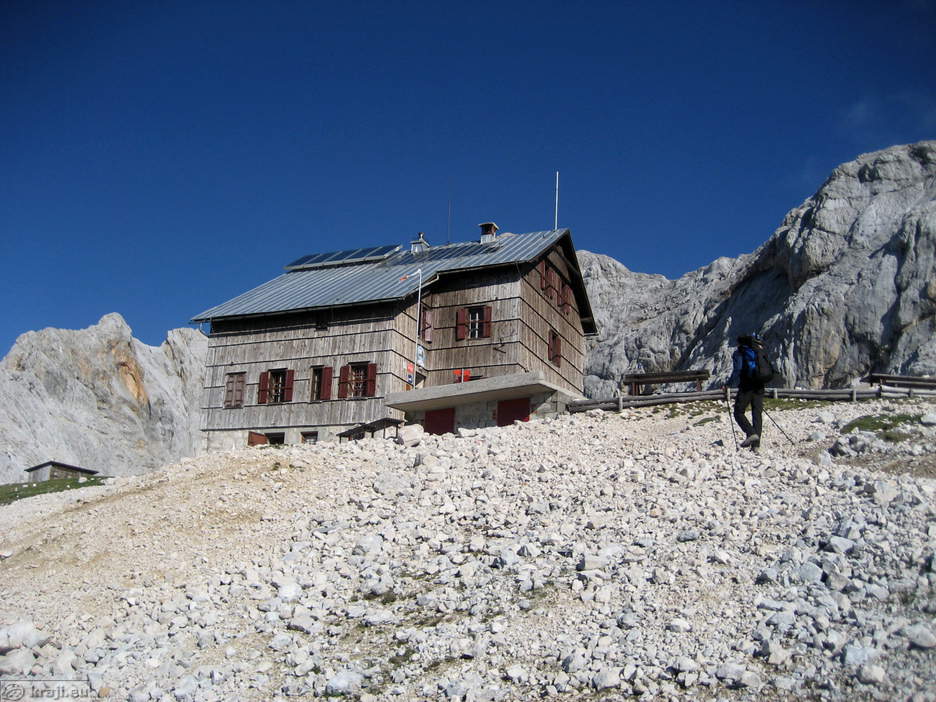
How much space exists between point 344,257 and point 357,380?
10.2m

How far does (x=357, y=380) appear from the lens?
35.0 metres

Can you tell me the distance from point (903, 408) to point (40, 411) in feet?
247

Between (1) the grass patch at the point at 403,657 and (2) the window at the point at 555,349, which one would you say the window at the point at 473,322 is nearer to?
(2) the window at the point at 555,349

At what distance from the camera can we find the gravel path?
10562 mm

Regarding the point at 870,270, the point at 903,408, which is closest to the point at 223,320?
the point at 903,408

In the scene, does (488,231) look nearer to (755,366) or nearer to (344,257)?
(344,257)

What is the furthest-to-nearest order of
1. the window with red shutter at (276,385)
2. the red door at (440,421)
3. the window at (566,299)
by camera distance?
the window at (566,299) → the window with red shutter at (276,385) → the red door at (440,421)

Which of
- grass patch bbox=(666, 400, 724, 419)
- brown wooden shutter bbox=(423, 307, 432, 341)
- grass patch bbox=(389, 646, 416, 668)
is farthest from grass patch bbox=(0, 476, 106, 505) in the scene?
grass patch bbox=(389, 646, 416, 668)

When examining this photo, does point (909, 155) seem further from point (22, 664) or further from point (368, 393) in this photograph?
point (22, 664)

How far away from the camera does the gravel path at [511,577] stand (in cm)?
1056

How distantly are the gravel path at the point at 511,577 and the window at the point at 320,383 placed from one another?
13.3 metres

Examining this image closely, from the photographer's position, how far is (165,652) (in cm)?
1360

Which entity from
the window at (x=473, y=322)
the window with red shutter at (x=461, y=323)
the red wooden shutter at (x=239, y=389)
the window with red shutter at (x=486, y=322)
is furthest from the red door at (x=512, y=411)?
the red wooden shutter at (x=239, y=389)

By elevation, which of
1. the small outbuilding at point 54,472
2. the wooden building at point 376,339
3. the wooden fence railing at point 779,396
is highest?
the wooden building at point 376,339
